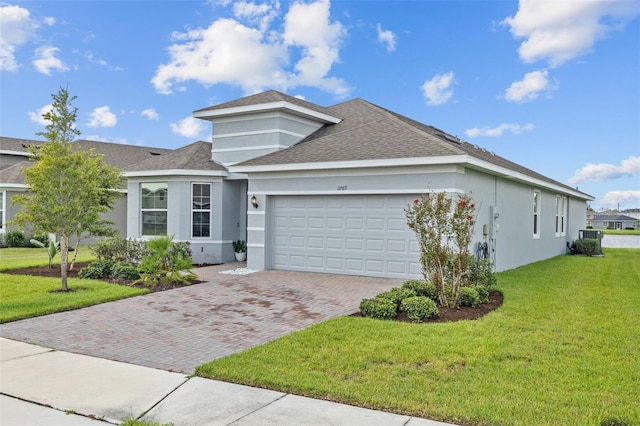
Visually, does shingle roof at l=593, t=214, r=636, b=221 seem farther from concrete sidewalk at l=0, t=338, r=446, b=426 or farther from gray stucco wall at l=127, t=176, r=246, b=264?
concrete sidewalk at l=0, t=338, r=446, b=426

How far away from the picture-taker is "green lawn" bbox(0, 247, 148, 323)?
8.82 meters

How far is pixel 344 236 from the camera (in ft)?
43.3

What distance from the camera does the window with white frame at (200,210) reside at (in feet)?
53.2

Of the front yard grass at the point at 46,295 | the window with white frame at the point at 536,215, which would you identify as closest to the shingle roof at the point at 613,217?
the window with white frame at the point at 536,215

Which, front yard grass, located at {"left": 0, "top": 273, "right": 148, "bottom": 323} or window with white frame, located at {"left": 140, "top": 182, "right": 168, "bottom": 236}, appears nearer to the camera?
front yard grass, located at {"left": 0, "top": 273, "right": 148, "bottom": 323}

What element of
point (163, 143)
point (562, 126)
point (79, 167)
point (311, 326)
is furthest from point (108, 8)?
point (163, 143)

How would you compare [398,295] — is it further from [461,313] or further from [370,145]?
[370,145]

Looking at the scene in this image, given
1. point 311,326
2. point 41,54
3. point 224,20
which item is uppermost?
point 224,20

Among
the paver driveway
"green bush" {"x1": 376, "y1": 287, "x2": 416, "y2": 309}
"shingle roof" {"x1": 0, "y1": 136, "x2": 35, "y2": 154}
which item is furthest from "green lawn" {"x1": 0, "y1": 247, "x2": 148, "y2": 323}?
"shingle roof" {"x1": 0, "y1": 136, "x2": 35, "y2": 154}

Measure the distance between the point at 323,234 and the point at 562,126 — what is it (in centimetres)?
1143

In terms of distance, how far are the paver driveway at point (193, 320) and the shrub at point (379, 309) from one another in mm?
450

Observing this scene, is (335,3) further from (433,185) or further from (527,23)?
A: (433,185)

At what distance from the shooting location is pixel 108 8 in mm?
13117

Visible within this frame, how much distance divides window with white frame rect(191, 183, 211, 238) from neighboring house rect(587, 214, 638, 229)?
7799cm
